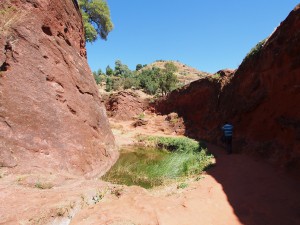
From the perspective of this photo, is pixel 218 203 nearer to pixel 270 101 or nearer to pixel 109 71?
pixel 270 101

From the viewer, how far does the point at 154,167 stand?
1086cm

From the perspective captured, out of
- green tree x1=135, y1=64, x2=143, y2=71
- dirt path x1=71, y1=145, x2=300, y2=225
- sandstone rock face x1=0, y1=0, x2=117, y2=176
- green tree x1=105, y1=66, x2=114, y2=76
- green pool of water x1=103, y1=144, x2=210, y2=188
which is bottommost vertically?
dirt path x1=71, y1=145, x2=300, y2=225

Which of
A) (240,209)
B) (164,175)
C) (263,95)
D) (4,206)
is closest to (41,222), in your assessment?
(4,206)

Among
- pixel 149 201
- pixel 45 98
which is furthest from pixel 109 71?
pixel 149 201

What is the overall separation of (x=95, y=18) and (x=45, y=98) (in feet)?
70.0

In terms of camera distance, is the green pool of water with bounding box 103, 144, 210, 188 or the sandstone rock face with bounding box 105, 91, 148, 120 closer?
the green pool of water with bounding box 103, 144, 210, 188

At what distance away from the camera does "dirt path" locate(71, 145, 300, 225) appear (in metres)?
4.94

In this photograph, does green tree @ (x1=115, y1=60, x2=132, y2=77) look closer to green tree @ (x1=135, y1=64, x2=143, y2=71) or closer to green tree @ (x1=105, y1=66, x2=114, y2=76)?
green tree @ (x1=105, y1=66, x2=114, y2=76)

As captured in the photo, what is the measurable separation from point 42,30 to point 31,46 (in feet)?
3.82

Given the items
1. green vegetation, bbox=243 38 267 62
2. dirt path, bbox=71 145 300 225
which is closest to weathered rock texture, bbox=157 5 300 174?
green vegetation, bbox=243 38 267 62

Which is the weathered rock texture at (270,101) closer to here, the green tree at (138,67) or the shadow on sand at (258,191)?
the shadow on sand at (258,191)

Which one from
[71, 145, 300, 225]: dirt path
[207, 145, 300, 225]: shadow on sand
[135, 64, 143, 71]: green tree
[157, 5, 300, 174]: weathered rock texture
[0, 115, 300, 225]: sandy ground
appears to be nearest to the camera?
[0, 115, 300, 225]: sandy ground

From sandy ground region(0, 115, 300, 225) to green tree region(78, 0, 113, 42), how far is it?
2078cm

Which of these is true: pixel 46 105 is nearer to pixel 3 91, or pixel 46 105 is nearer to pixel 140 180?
pixel 3 91
